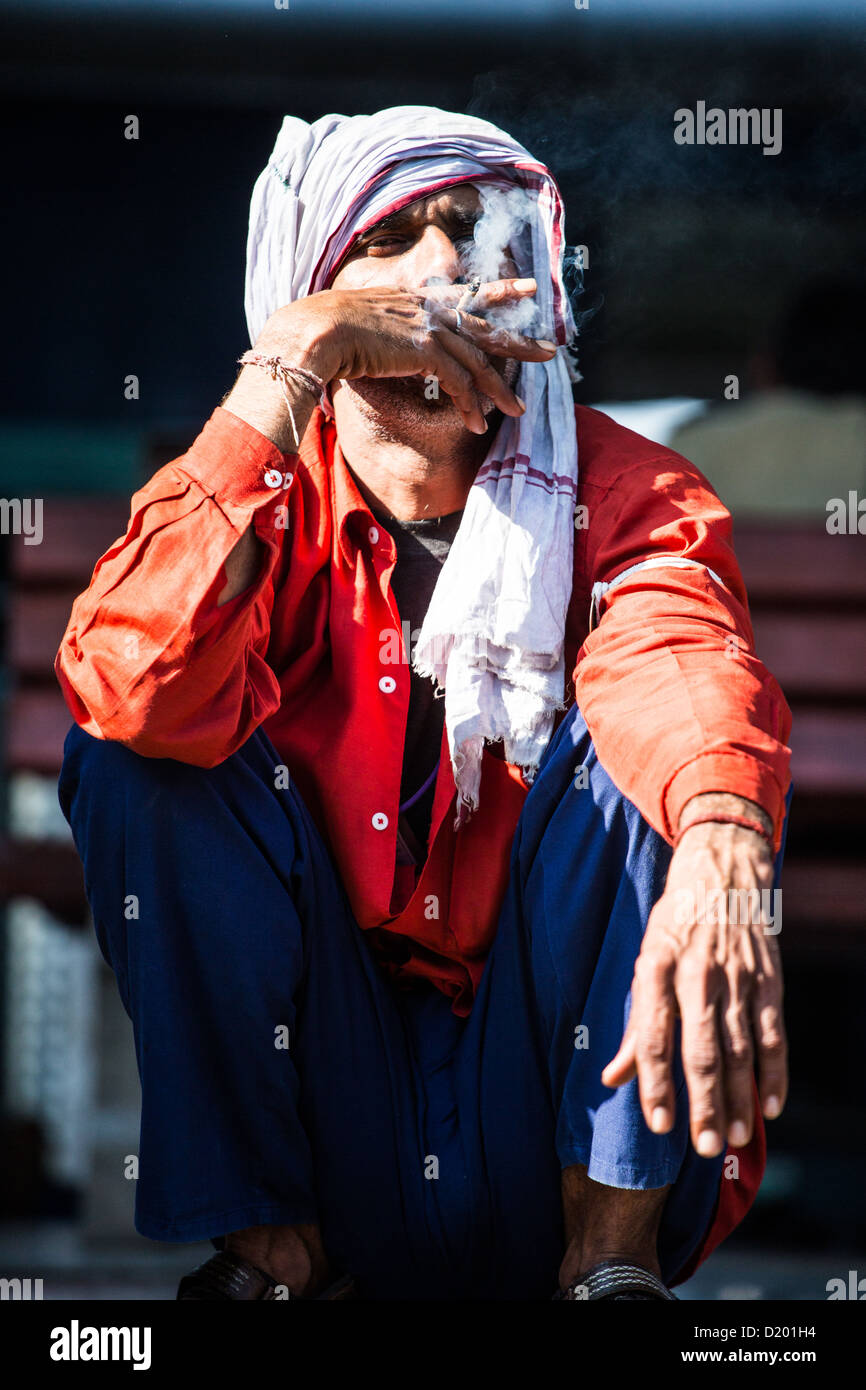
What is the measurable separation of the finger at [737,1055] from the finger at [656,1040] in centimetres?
5

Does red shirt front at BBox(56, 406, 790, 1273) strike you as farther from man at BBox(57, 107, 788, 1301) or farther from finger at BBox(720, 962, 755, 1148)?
finger at BBox(720, 962, 755, 1148)

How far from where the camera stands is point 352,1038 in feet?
6.35

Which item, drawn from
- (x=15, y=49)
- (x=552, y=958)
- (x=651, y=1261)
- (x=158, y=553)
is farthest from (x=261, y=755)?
(x=15, y=49)

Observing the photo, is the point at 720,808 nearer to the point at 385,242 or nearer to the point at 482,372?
the point at 482,372

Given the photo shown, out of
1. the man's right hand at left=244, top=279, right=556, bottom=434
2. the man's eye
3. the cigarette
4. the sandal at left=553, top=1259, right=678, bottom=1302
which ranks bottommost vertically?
the sandal at left=553, top=1259, right=678, bottom=1302

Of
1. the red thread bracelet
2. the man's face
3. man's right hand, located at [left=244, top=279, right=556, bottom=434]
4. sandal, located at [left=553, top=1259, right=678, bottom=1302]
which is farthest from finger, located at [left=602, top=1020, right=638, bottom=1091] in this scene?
the man's face

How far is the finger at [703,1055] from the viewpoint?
1500 mm

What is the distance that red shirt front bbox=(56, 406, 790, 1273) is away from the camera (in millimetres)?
1758

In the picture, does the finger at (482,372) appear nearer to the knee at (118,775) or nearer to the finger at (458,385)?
the finger at (458,385)

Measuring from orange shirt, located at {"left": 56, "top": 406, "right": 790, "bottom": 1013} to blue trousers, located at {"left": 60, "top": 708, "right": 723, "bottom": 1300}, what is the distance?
2.9 inches

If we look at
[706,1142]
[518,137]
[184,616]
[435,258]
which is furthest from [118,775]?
[518,137]

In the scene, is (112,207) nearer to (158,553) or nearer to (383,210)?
(383,210)

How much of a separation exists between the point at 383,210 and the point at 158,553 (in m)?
0.72

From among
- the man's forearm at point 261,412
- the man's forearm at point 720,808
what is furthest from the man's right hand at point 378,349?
the man's forearm at point 720,808
